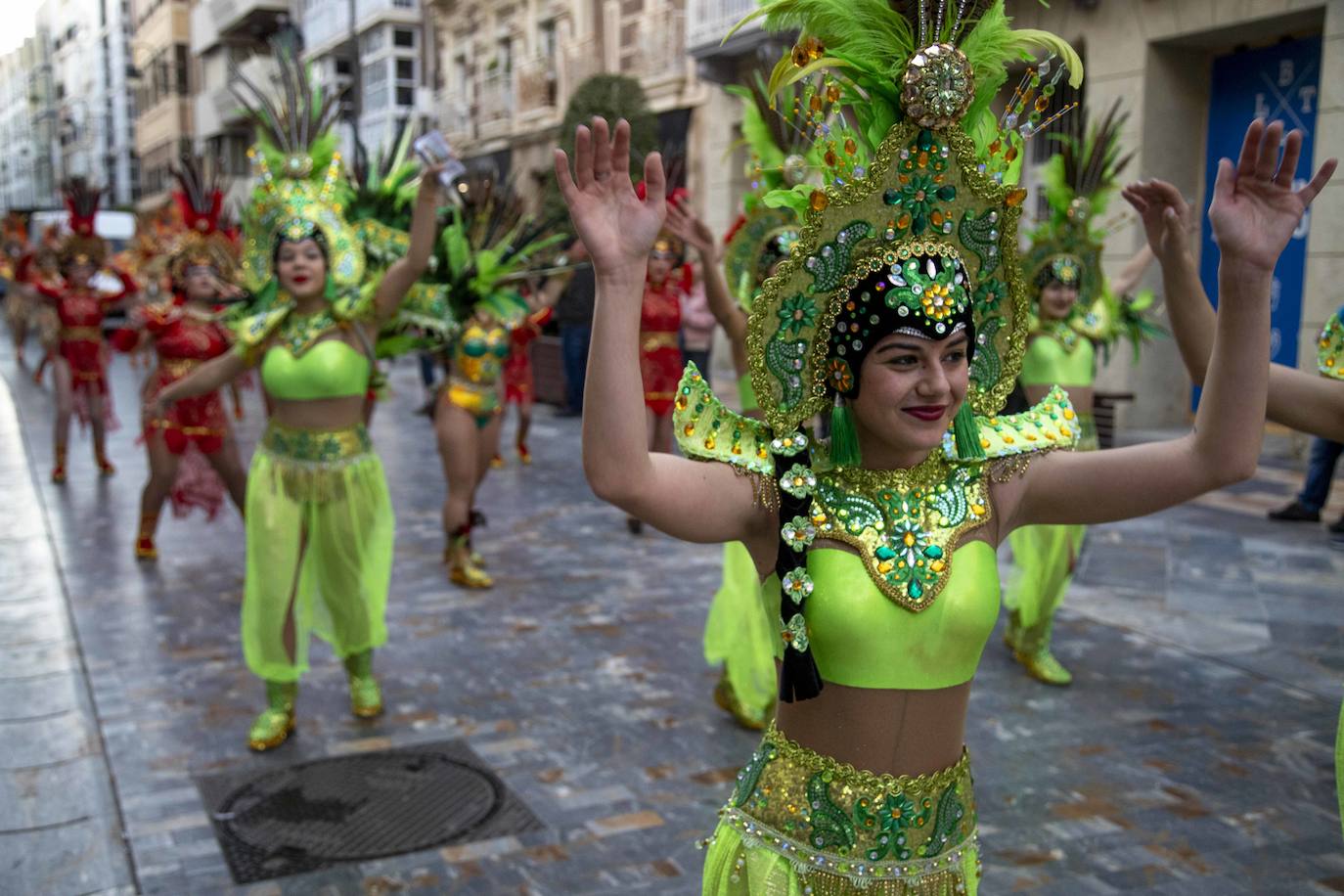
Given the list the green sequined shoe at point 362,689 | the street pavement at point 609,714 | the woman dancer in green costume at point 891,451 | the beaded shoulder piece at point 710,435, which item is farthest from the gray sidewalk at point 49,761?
the beaded shoulder piece at point 710,435

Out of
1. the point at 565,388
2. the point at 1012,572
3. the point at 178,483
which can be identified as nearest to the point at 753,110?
the point at 1012,572

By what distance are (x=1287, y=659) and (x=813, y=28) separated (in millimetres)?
4943

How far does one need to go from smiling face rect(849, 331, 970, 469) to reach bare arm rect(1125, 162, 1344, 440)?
652mm

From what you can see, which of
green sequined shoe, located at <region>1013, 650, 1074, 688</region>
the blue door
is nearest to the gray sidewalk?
green sequined shoe, located at <region>1013, 650, 1074, 688</region>

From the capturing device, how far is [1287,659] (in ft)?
19.1

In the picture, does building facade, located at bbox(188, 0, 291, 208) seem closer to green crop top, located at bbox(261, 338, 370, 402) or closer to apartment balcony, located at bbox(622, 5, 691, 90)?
apartment balcony, located at bbox(622, 5, 691, 90)

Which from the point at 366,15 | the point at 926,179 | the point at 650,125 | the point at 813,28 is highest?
the point at 366,15

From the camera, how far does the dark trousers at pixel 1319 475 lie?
8.38 meters

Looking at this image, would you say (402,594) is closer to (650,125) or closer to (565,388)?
(565,388)

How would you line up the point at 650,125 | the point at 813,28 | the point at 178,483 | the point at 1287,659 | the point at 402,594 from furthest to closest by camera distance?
the point at 650,125 → the point at 178,483 → the point at 402,594 → the point at 1287,659 → the point at 813,28

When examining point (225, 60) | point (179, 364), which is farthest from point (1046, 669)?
point (225, 60)

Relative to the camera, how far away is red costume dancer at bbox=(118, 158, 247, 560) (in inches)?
316

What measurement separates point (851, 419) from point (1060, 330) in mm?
3961

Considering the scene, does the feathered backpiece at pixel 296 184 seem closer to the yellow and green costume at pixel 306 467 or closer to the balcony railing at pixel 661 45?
the yellow and green costume at pixel 306 467
